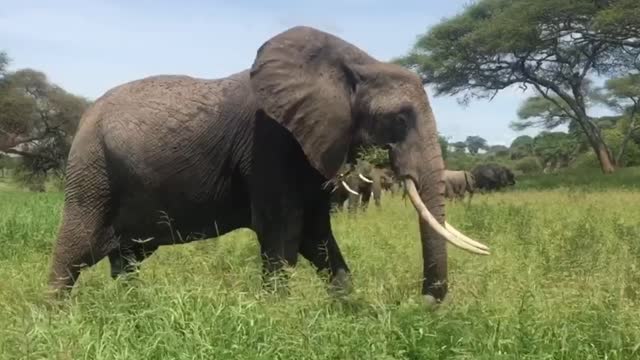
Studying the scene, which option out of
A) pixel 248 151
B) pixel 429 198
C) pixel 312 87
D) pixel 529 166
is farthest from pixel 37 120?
pixel 429 198

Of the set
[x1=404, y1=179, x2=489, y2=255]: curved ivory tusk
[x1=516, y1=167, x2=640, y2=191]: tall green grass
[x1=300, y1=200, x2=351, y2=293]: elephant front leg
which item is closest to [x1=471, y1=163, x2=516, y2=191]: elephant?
[x1=516, y1=167, x2=640, y2=191]: tall green grass

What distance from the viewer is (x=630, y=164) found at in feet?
127

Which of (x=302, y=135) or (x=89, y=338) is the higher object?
(x=302, y=135)

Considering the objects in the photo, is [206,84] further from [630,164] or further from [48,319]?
[630,164]

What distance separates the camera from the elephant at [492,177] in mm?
31203

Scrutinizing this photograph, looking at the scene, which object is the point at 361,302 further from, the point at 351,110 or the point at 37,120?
the point at 37,120

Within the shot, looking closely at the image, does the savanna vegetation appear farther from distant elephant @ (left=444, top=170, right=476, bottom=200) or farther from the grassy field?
distant elephant @ (left=444, top=170, right=476, bottom=200)

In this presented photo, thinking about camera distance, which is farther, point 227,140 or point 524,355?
point 227,140

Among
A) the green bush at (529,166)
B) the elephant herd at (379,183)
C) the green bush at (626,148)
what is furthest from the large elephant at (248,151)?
the green bush at (529,166)

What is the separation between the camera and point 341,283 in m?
5.42

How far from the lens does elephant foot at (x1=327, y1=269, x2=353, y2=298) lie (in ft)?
16.4

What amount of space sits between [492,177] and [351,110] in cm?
2713

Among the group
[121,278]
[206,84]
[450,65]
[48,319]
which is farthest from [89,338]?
[450,65]

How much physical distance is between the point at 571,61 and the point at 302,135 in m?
27.4
